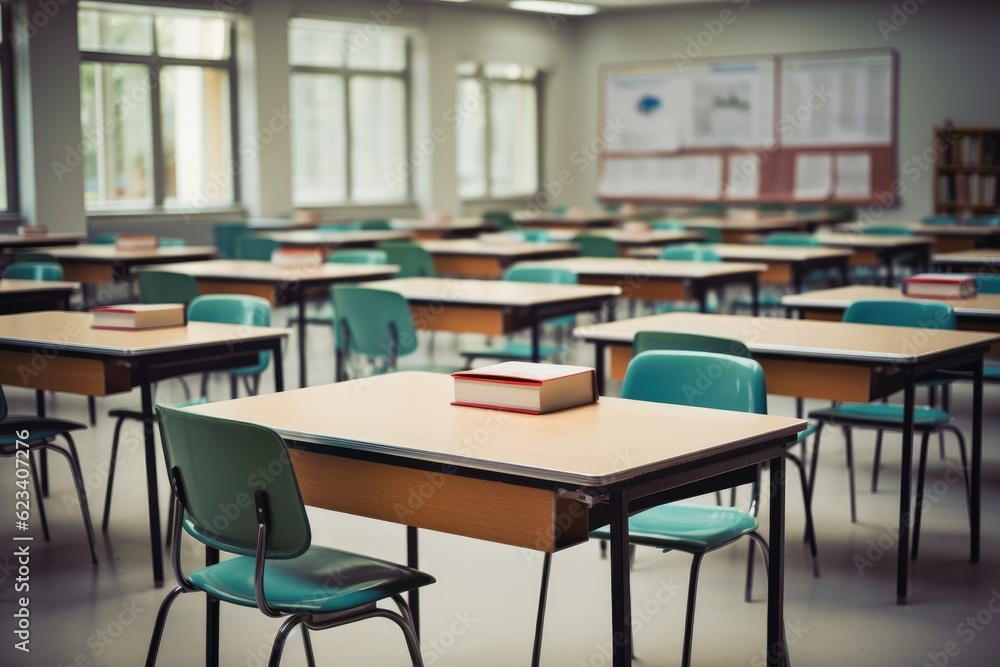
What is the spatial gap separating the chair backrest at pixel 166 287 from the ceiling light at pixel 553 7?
26.3 ft

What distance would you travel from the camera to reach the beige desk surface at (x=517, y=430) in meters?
1.87

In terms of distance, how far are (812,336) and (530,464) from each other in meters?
1.81

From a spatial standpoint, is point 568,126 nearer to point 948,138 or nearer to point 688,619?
point 948,138

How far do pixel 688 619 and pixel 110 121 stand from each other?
30.4ft

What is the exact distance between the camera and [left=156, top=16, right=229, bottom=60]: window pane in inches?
421

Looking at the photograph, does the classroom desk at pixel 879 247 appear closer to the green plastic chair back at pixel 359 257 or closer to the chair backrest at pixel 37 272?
the green plastic chair back at pixel 359 257

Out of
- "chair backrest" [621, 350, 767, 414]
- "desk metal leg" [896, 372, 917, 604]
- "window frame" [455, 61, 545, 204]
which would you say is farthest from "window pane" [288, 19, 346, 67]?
"chair backrest" [621, 350, 767, 414]

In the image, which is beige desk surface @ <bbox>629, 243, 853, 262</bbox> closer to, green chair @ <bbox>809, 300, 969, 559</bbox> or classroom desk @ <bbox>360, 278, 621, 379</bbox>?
classroom desk @ <bbox>360, 278, 621, 379</bbox>

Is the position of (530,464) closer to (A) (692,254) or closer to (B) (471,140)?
(A) (692,254)

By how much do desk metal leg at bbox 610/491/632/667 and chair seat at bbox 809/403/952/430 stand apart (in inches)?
71.6

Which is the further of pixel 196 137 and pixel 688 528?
pixel 196 137

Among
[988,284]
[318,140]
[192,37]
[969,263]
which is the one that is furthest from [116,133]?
[988,284]

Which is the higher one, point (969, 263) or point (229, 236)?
point (229, 236)

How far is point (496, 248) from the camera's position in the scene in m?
7.22
